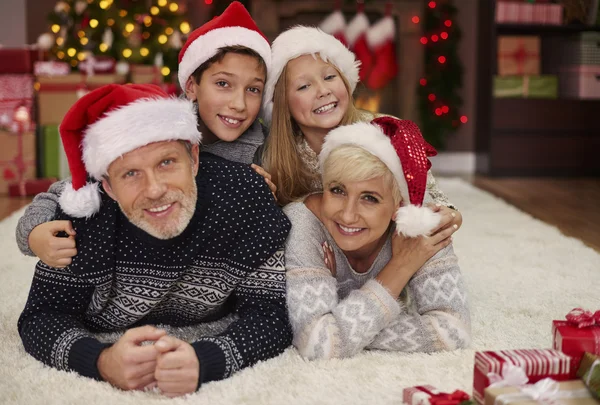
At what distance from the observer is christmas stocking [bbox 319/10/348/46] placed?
546 cm

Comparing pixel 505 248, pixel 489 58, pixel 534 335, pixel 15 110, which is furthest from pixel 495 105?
pixel 534 335

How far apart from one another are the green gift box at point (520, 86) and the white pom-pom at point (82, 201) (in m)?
4.41

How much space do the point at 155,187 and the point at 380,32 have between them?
14.9ft

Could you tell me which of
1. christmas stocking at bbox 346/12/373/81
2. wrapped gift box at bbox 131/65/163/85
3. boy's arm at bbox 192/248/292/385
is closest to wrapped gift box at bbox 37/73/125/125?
wrapped gift box at bbox 131/65/163/85

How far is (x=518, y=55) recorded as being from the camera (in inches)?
213

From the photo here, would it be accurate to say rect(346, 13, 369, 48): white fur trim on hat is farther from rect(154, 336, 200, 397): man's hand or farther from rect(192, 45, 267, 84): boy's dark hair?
rect(154, 336, 200, 397): man's hand

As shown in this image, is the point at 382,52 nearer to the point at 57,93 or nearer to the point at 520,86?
the point at 520,86

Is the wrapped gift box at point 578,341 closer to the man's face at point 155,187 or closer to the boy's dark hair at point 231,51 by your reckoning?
the man's face at point 155,187

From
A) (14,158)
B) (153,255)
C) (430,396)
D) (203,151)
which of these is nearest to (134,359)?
(153,255)

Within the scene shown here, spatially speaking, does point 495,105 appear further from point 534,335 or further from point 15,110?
point 534,335

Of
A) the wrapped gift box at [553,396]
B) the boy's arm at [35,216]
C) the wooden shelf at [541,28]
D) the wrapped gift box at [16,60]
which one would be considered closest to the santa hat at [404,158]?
the wrapped gift box at [553,396]

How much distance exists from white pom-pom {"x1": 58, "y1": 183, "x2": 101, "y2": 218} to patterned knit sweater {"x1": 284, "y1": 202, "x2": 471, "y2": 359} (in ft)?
1.53

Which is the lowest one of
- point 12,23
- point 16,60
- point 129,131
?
point 129,131

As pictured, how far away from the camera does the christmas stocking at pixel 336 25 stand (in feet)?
17.9
